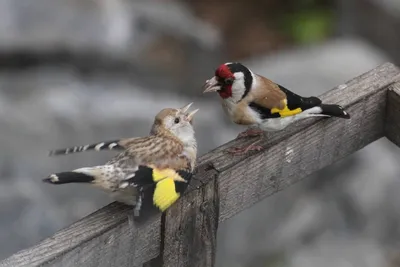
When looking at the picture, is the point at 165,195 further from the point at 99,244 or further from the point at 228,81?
the point at 228,81

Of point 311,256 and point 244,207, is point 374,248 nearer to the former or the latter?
point 311,256

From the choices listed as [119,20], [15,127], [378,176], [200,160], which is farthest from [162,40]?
[200,160]

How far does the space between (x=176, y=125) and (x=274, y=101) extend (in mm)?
645

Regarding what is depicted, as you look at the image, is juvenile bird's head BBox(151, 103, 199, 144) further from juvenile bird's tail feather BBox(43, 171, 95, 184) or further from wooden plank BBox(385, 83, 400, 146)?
wooden plank BBox(385, 83, 400, 146)

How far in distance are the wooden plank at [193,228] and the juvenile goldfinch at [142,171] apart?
0.22 feet

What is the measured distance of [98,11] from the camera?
657cm

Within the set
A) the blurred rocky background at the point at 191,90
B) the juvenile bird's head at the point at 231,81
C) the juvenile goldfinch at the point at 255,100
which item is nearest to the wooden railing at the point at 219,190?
the juvenile goldfinch at the point at 255,100

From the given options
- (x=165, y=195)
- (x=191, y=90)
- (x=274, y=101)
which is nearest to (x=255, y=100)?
(x=274, y=101)

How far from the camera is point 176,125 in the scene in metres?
2.54

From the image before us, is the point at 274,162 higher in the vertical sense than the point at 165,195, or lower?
Result: higher

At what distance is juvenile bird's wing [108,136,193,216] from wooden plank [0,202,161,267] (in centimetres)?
8

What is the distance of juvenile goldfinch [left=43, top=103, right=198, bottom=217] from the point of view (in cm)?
207

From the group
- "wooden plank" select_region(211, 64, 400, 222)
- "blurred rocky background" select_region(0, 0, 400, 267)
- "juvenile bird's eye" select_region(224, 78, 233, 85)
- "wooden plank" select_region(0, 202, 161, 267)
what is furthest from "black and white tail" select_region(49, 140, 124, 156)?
"blurred rocky background" select_region(0, 0, 400, 267)

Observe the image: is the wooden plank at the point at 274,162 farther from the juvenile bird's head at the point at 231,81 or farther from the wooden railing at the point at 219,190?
the juvenile bird's head at the point at 231,81
